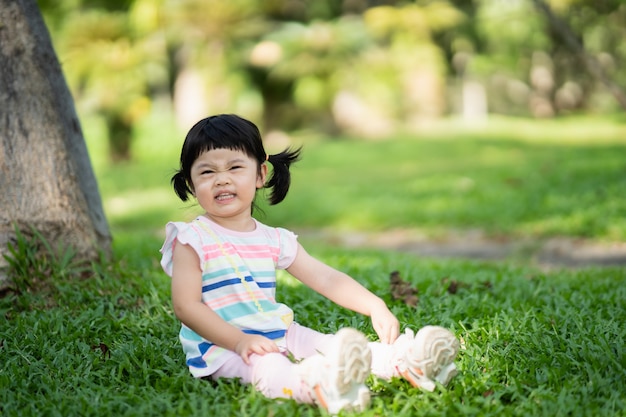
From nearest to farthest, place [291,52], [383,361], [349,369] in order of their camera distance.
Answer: [349,369]
[383,361]
[291,52]

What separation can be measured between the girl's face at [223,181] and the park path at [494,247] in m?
3.85

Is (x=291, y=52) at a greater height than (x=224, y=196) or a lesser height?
greater

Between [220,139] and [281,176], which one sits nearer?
[220,139]

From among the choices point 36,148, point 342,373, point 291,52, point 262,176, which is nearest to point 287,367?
point 342,373

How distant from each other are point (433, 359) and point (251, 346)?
1.84 feet

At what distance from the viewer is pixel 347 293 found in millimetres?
2479

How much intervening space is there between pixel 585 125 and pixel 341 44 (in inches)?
283

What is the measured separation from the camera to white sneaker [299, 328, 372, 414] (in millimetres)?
1947

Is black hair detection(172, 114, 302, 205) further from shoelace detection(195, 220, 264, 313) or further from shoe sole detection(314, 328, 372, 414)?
shoe sole detection(314, 328, 372, 414)

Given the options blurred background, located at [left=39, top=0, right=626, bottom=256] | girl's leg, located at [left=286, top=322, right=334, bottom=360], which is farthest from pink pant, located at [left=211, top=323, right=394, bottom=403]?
blurred background, located at [left=39, top=0, right=626, bottom=256]

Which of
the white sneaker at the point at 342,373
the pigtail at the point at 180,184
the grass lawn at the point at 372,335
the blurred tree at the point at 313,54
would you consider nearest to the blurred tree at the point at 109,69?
the blurred tree at the point at 313,54

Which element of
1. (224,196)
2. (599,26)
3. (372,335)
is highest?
(599,26)

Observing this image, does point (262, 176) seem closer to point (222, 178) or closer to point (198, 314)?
point (222, 178)

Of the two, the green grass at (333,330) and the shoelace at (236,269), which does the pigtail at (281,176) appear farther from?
the green grass at (333,330)
